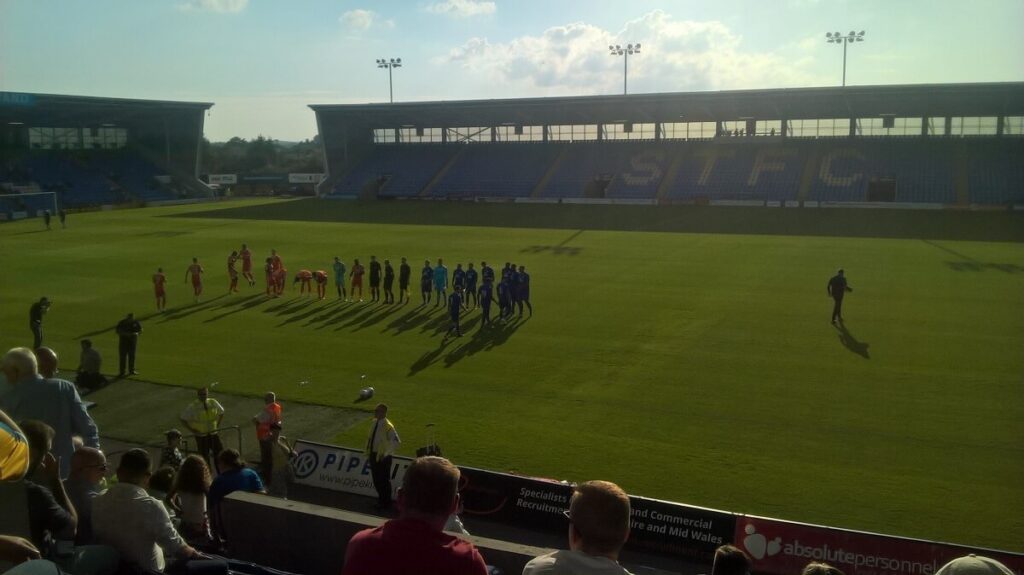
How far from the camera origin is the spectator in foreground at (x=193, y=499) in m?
7.02

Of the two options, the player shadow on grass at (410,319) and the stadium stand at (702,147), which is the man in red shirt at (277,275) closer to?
the player shadow on grass at (410,319)

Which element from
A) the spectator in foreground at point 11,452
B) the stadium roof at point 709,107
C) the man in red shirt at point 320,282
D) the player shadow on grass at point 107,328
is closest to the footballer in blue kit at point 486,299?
the man in red shirt at point 320,282

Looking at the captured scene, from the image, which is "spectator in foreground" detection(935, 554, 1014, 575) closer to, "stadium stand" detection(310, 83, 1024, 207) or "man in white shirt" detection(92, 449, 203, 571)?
"man in white shirt" detection(92, 449, 203, 571)

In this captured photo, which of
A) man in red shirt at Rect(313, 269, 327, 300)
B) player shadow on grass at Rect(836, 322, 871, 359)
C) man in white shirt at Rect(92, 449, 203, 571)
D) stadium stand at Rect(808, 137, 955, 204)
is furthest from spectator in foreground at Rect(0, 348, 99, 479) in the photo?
stadium stand at Rect(808, 137, 955, 204)

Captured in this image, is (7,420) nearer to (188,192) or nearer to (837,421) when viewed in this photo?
(837,421)

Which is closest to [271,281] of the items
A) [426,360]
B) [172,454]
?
[426,360]

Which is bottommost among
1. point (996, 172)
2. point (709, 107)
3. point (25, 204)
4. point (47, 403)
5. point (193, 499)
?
point (193, 499)

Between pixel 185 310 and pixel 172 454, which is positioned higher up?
pixel 185 310

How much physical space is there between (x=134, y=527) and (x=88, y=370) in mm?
13069

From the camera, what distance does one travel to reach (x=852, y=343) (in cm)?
1900

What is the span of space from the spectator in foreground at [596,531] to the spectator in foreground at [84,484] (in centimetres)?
405

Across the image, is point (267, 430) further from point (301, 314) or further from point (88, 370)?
point (301, 314)

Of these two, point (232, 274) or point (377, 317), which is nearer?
point (377, 317)

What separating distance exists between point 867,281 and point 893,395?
44.0ft
